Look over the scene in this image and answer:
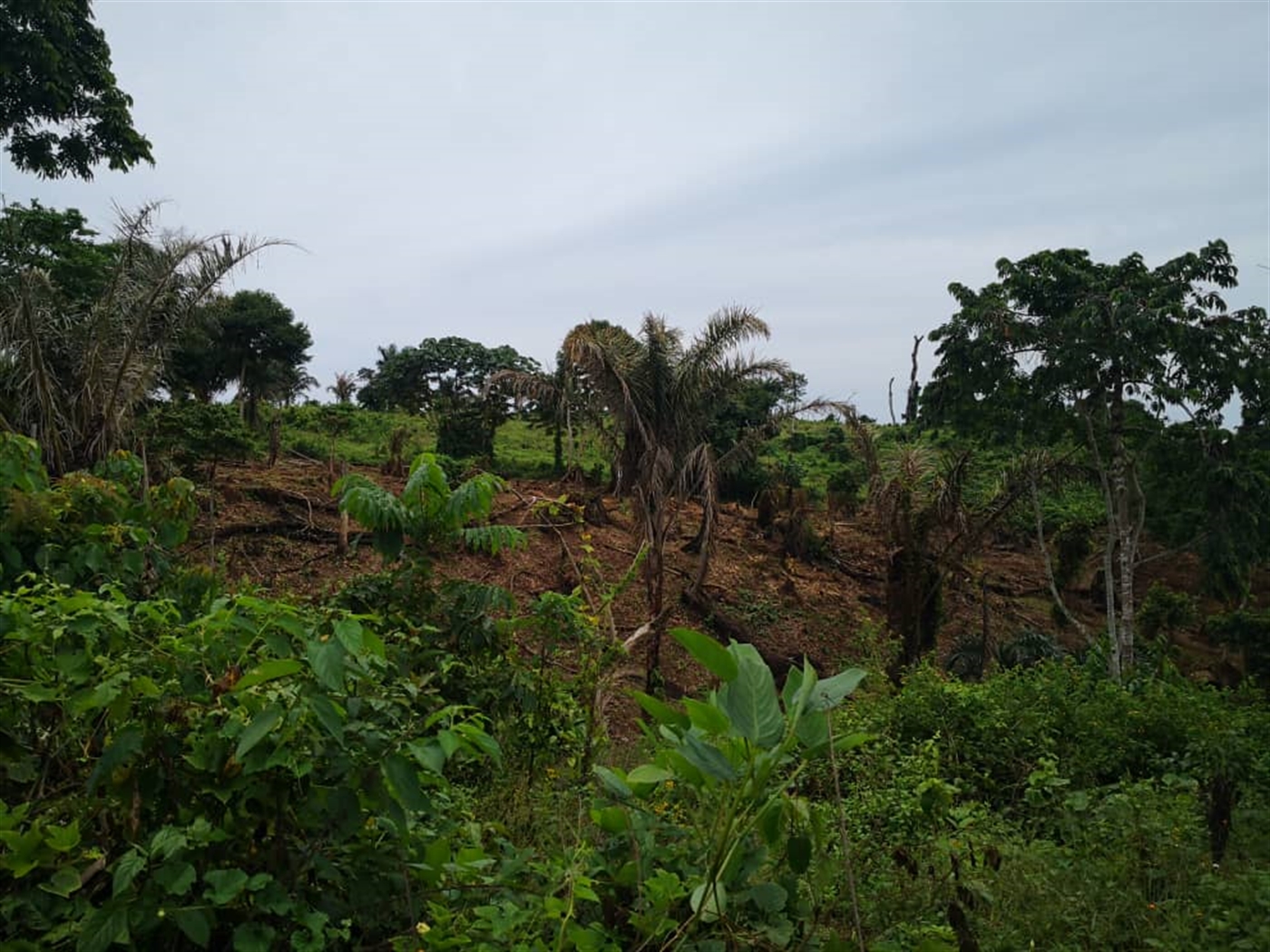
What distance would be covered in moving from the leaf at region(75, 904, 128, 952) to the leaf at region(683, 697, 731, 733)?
3.02ft

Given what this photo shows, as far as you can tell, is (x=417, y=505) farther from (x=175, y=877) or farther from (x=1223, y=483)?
(x=1223, y=483)

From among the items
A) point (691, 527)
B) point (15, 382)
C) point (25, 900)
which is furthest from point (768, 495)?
point (25, 900)

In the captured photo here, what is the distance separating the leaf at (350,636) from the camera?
1287mm

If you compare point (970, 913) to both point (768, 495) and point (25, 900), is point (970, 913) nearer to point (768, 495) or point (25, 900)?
point (25, 900)

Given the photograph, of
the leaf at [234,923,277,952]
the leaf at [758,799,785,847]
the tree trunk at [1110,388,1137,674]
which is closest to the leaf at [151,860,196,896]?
the leaf at [234,923,277,952]

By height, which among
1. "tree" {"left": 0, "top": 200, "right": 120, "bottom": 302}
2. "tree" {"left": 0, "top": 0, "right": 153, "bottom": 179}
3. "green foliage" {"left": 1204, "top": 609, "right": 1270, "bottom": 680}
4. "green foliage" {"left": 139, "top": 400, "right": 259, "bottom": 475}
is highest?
"tree" {"left": 0, "top": 0, "right": 153, "bottom": 179}

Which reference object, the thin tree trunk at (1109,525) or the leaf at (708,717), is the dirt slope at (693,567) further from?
the leaf at (708,717)

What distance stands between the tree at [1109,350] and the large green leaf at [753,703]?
388 inches

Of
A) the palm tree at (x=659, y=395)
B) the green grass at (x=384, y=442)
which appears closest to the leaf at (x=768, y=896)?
the palm tree at (x=659, y=395)

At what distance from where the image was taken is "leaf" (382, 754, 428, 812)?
1310mm

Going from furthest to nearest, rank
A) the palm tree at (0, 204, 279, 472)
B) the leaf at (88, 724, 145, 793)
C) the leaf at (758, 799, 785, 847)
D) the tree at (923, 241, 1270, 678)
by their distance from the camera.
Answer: the tree at (923, 241, 1270, 678), the palm tree at (0, 204, 279, 472), the leaf at (88, 724, 145, 793), the leaf at (758, 799, 785, 847)

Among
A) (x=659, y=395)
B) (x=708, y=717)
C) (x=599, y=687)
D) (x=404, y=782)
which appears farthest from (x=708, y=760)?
(x=659, y=395)

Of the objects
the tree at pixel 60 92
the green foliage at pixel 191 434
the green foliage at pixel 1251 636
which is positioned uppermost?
the tree at pixel 60 92

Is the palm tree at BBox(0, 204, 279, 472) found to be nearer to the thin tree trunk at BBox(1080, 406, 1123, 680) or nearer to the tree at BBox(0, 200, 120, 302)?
the tree at BBox(0, 200, 120, 302)
